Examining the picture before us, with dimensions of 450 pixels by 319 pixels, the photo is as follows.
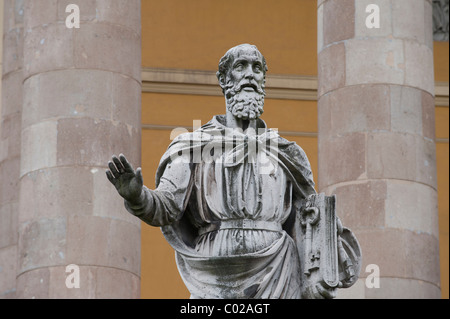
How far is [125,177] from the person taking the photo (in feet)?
42.9

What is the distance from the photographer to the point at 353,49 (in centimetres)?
2405

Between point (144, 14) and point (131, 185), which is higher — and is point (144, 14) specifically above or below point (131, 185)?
above

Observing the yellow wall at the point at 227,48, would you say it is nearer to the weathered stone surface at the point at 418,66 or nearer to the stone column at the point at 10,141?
the stone column at the point at 10,141

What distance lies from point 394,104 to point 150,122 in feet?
33.6

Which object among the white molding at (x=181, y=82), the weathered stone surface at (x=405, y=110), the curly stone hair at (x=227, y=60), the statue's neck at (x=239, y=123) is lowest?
the statue's neck at (x=239, y=123)

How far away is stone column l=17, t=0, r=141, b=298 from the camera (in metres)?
22.6

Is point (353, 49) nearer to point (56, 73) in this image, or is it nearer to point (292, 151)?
point (56, 73)

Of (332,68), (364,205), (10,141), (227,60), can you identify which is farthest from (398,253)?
(227,60)

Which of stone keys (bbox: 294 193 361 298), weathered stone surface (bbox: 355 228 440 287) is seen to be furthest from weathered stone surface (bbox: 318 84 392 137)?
stone keys (bbox: 294 193 361 298)

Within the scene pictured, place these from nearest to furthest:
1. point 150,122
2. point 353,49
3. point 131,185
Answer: point 131,185 < point 353,49 < point 150,122

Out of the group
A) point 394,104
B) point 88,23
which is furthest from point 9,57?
point 394,104

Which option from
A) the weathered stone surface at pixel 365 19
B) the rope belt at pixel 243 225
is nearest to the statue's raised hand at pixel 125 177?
the rope belt at pixel 243 225

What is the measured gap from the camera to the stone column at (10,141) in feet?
89.8

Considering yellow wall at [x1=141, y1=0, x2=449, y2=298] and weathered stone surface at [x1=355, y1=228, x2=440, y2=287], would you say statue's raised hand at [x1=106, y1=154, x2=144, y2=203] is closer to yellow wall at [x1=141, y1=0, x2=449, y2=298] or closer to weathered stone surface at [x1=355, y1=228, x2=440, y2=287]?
weathered stone surface at [x1=355, y1=228, x2=440, y2=287]
